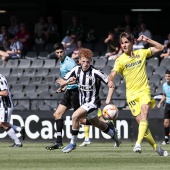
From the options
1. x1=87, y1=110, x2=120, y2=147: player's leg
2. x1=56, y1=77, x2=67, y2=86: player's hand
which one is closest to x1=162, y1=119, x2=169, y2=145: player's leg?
x1=87, y1=110, x2=120, y2=147: player's leg

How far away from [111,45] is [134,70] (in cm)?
1068

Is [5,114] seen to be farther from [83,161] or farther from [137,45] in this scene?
[137,45]

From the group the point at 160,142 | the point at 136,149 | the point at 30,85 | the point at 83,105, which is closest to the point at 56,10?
the point at 30,85

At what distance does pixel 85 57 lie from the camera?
528 inches

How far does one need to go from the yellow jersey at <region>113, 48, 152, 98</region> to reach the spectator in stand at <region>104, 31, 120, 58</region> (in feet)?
33.7

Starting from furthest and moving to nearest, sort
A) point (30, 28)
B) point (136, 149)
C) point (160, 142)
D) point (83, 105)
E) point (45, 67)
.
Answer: point (30, 28) → point (45, 67) → point (160, 142) → point (83, 105) → point (136, 149)

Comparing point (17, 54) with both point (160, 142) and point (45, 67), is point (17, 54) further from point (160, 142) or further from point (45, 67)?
point (160, 142)

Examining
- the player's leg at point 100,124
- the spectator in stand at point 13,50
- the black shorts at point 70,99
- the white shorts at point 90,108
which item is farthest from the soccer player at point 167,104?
the spectator in stand at point 13,50

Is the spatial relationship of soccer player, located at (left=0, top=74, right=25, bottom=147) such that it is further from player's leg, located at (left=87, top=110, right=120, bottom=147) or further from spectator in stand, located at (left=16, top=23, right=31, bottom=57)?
spectator in stand, located at (left=16, top=23, right=31, bottom=57)

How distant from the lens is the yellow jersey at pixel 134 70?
12.7 metres

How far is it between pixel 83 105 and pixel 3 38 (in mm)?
11596

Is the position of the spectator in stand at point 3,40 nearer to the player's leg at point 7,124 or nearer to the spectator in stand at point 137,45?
the spectator in stand at point 137,45

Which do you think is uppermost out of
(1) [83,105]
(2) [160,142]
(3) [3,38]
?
(3) [3,38]

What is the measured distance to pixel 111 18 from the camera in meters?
28.9
